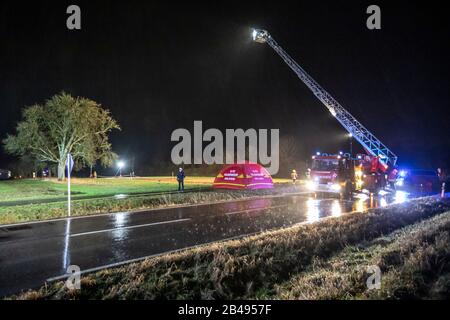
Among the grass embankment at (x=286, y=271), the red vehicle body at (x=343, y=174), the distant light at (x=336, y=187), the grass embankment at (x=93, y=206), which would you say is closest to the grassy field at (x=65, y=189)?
the grass embankment at (x=93, y=206)

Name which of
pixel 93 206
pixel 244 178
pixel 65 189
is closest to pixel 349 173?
→ pixel 244 178

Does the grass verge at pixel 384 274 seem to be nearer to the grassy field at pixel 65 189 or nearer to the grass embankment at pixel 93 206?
the grass embankment at pixel 93 206

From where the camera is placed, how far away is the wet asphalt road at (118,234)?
257 inches

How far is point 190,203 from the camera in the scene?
16.3 m

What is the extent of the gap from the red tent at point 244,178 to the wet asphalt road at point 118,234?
580 centimetres

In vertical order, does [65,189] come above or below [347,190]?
below

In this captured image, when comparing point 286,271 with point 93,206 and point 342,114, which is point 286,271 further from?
point 342,114

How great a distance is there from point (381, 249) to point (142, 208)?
9878 mm

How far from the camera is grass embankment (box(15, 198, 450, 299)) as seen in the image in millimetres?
4836

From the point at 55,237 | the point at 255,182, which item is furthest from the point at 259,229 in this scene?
the point at 255,182

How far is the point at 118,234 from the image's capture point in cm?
937

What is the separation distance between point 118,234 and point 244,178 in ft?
39.9

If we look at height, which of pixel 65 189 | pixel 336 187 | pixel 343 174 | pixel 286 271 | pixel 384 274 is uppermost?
pixel 343 174
